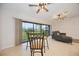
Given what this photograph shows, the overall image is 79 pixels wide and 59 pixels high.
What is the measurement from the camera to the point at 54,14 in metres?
2.67

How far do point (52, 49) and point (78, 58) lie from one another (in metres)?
0.57

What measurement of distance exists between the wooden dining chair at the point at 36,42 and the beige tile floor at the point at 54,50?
10cm

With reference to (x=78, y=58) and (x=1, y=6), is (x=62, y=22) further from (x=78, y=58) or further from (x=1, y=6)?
(x=1, y=6)

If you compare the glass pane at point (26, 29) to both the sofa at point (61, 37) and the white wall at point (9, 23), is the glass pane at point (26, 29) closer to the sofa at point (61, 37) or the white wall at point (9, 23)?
the white wall at point (9, 23)

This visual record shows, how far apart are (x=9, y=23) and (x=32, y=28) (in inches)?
18.9

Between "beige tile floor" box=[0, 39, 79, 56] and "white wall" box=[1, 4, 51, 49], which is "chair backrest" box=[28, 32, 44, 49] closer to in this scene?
"beige tile floor" box=[0, 39, 79, 56]

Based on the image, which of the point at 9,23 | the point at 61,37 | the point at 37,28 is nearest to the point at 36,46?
the point at 37,28

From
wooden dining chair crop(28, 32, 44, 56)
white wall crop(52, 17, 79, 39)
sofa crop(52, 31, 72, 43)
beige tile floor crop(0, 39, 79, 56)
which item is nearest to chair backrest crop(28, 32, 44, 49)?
wooden dining chair crop(28, 32, 44, 56)

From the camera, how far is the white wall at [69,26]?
2639mm

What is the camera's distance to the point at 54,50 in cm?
266

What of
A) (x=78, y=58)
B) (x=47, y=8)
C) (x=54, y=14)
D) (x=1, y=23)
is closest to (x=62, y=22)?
(x=54, y=14)

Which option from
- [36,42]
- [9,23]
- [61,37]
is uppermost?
[9,23]

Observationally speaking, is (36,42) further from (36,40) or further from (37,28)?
(37,28)

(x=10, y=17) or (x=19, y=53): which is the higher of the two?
(x=10, y=17)
